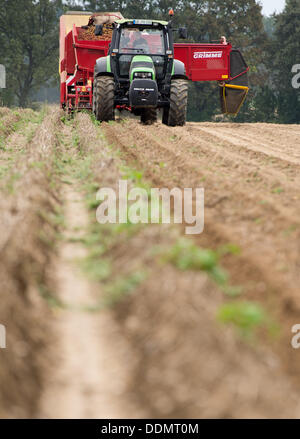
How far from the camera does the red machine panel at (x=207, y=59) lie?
1956 centimetres

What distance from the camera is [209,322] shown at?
3.87 meters

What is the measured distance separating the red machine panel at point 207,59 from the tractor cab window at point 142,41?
8.52 feet

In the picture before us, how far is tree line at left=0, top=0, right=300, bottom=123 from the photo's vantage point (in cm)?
3703

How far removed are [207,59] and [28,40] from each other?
31.9m

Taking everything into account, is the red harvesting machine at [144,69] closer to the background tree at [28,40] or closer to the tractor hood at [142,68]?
the tractor hood at [142,68]

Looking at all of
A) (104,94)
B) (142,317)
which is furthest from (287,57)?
(142,317)

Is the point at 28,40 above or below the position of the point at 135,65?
above

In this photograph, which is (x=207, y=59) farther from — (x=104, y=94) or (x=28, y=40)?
(x=28, y=40)

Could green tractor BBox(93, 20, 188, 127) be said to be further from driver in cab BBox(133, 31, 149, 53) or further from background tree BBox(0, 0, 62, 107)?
background tree BBox(0, 0, 62, 107)

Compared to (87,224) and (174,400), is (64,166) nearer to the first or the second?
(87,224)

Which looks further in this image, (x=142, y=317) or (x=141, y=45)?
(x=141, y=45)

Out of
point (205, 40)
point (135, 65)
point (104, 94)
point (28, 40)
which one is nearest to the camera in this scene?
point (135, 65)

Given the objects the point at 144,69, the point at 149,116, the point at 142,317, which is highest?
the point at 144,69

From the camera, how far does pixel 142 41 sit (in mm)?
16922
